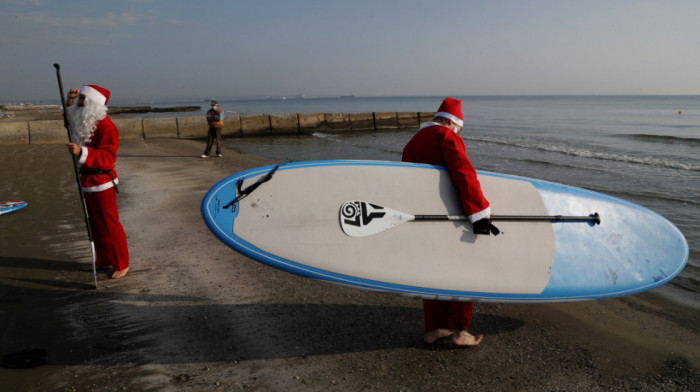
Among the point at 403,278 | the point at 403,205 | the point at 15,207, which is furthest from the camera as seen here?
the point at 15,207

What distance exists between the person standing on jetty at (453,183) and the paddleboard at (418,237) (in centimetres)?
13

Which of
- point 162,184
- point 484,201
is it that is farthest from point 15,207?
point 484,201

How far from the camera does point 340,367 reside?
2.81 metres

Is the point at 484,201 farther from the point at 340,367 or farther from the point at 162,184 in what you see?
the point at 162,184

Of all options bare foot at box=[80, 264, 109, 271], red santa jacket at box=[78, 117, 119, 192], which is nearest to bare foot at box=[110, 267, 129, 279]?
bare foot at box=[80, 264, 109, 271]

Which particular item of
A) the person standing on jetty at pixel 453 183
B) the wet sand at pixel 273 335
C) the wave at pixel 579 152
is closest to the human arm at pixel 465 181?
the person standing on jetty at pixel 453 183

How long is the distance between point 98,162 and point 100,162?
2cm

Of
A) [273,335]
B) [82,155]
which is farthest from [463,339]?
[82,155]

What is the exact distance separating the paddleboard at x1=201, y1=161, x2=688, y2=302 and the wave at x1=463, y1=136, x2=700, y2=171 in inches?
496

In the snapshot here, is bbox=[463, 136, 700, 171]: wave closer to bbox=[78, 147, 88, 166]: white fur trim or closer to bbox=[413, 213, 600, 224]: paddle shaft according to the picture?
→ bbox=[413, 213, 600, 224]: paddle shaft

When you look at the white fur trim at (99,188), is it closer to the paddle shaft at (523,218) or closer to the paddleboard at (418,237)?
the paddleboard at (418,237)

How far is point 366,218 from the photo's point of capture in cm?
284

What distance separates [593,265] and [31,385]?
3832 millimetres

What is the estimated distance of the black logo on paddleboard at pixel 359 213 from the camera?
2822mm
